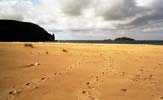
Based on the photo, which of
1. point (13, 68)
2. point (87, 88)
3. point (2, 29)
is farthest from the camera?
point (2, 29)

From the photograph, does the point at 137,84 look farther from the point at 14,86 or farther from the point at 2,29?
the point at 2,29

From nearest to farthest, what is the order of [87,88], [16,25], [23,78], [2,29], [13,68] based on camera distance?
[87,88] → [23,78] → [13,68] → [2,29] → [16,25]

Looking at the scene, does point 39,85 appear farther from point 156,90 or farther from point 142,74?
point 142,74

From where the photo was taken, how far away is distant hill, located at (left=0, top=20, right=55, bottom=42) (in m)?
134

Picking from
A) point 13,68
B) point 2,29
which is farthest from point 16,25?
point 13,68

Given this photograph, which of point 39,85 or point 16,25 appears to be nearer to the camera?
point 39,85

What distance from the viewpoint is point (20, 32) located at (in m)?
144

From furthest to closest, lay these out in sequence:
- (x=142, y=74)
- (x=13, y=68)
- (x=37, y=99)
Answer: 1. (x=13, y=68)
2. (x=142, y=74)
3. (x=37, y=99)

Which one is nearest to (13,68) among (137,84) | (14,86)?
(14,86)

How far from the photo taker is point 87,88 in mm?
7695

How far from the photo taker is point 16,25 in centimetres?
14425

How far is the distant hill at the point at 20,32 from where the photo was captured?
438 ft

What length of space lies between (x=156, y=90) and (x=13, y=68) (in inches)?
270

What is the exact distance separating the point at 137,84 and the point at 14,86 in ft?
14.7
